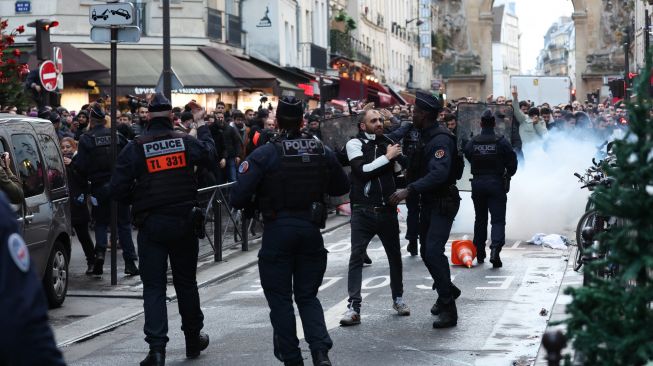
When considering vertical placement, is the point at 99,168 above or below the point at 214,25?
below

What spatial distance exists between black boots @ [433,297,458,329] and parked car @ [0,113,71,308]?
356cm

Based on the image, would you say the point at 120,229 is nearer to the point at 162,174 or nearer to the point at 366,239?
the point at 366,239

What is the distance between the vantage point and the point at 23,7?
32.7 metres

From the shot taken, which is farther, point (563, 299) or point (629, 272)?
point (563, 299)

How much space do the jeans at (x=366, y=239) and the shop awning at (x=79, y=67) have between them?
18.0 metres

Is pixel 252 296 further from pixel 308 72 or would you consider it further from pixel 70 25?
pixel 308 72

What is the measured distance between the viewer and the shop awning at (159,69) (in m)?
30.4

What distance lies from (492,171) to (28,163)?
578cm

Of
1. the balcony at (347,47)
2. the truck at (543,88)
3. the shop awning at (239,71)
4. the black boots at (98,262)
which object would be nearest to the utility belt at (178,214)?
the black boots at (98,262)

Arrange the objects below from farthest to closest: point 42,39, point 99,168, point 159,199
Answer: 1. point 42,39
2. point 99,168
3. point 159,199

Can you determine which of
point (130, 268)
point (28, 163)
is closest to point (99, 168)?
point (130, 268)

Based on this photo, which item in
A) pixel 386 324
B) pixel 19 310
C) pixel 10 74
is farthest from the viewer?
pixel 10 74

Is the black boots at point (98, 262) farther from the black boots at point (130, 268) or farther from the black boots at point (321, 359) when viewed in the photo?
the black boots at point (321, 359)

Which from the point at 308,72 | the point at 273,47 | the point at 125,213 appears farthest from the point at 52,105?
the point at 308,72
